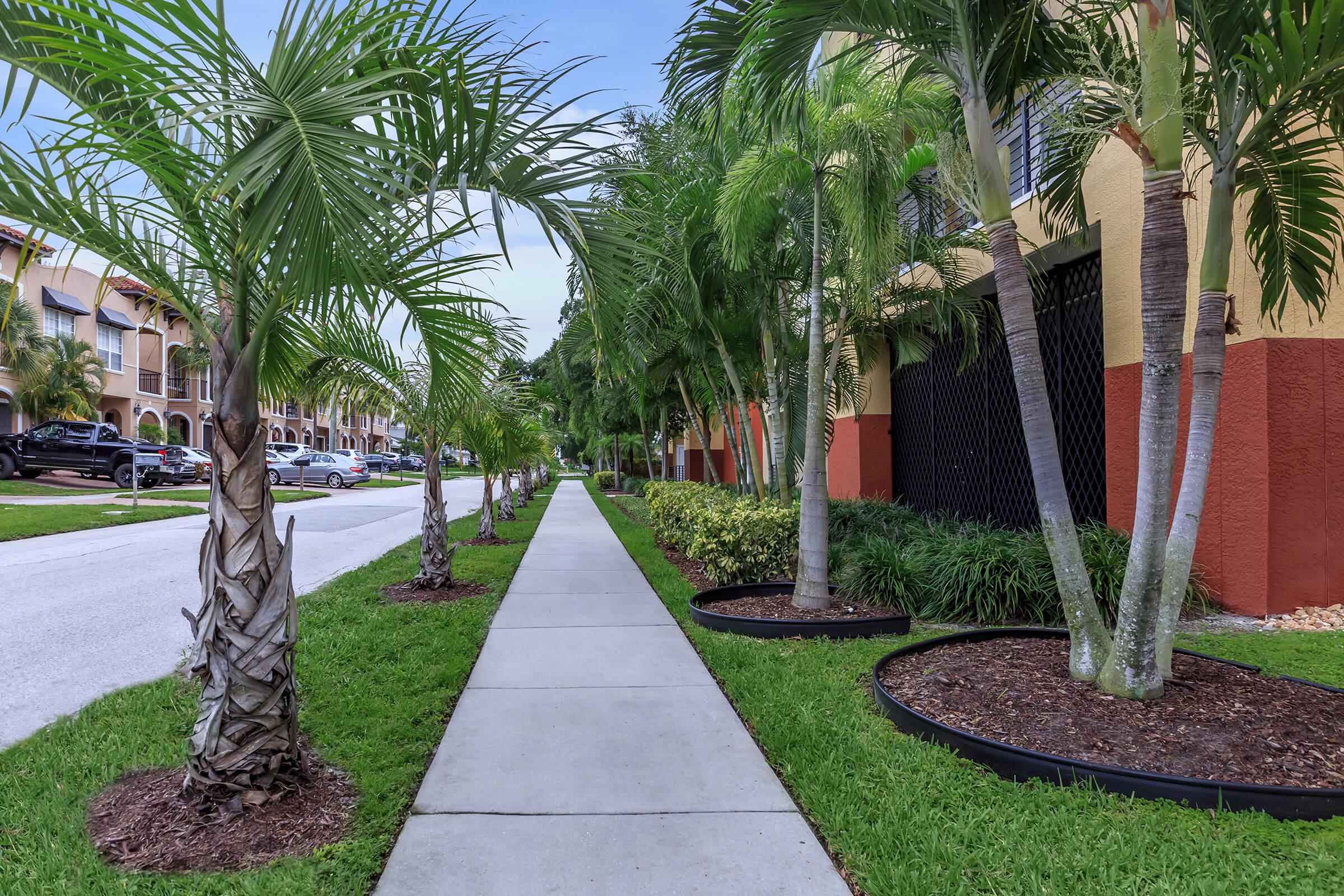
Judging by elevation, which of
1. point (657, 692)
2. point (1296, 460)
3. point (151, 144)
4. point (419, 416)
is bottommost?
point (657, 692)

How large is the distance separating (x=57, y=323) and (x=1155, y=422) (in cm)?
3905

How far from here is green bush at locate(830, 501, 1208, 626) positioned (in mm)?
5805

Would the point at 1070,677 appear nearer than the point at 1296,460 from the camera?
Yes

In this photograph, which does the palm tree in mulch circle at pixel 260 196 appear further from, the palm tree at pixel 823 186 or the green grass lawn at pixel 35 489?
the green grass lawn at pixel 35 489

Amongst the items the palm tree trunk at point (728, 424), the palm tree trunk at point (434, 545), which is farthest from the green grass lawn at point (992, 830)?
the palm tree trunk at point (728, 424)

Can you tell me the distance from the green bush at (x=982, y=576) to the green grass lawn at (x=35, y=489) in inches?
893

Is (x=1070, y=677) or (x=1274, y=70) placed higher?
(x=1274, y=70)

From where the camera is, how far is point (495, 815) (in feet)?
9.62

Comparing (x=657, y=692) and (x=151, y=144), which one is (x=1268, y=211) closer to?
(x=657, y=692)

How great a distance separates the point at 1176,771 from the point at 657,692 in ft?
8.63

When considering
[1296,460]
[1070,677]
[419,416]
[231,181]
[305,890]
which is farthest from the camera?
[419,416]

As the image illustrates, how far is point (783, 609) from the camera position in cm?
618

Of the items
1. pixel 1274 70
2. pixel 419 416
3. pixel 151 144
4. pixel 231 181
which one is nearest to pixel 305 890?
pixel 231 181

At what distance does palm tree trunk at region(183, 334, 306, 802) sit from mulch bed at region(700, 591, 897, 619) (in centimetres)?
363
